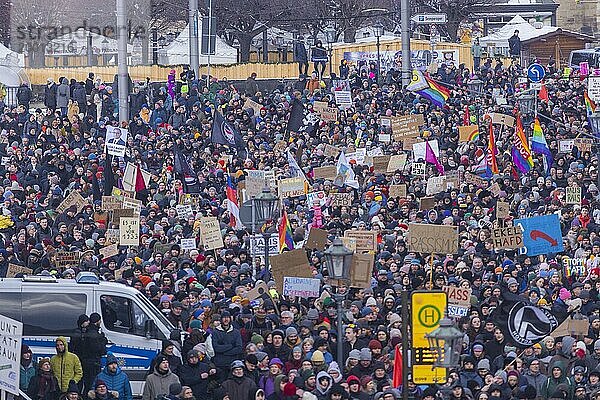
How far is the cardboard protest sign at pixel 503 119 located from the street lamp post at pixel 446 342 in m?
18.9

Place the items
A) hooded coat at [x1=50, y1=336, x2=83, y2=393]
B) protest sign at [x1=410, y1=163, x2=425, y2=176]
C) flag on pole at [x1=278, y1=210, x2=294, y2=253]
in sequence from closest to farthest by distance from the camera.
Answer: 1. hooded coat at [x1=50, y1=336, x2=83, y2=393]
2. flag on pole at [x1=278, y1=210, x2=294, y2=253]
3. protest sign at [x1=410, y1=163, x2=425, y2=176]

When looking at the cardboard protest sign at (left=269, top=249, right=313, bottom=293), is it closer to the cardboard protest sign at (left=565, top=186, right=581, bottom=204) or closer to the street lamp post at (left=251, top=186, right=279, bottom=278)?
the street lamp post at (left=251, top=186, right=279, bottom=278)

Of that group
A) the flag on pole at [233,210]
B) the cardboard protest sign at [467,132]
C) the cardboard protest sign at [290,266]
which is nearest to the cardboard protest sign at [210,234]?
the flag on pole at [233,210]

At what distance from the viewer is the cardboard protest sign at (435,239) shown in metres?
20.1

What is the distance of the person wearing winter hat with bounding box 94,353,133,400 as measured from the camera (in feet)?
48.7

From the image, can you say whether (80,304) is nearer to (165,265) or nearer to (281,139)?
(165,265)

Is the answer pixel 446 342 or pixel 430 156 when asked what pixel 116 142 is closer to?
pixel 430 156

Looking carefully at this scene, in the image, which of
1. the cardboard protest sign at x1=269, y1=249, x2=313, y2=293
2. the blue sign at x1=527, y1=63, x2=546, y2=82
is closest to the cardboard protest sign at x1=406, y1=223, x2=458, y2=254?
the cardboard protest sign at x1=269, y1=249, x2=313, y2=293

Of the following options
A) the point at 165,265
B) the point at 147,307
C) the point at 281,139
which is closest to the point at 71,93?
the point at 281,139

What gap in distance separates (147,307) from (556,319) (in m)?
4.32

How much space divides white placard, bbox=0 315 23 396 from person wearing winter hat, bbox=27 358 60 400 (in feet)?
4.28

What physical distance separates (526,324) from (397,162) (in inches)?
427

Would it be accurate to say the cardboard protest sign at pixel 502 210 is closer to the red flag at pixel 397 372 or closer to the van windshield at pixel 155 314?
the van windshield at pixel 155 314

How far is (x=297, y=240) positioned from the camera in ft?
74.4
